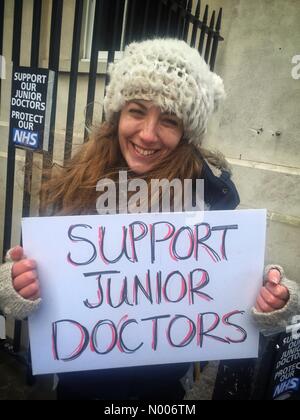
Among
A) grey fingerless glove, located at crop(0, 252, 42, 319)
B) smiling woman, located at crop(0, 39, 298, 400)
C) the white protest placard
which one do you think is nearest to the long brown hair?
smiling woman, located at crop(0, 39, 298, 400)

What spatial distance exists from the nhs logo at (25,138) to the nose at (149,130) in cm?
89

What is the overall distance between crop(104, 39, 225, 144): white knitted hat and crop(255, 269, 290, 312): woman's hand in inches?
27.3

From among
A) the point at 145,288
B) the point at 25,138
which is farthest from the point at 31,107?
the point at 145,288

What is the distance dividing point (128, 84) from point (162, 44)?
247 mm

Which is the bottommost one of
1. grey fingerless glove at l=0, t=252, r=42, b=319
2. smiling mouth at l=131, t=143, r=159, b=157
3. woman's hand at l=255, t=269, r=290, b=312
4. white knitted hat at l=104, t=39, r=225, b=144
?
grey fingerless glove at l=0, t=252, r=42, b=319

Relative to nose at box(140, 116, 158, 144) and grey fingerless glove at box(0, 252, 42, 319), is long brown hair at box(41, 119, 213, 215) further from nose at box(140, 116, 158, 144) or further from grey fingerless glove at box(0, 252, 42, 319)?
grey fingerless glove at box(0, 252, 42, 319)

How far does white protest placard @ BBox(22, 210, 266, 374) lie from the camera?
3.82 feet

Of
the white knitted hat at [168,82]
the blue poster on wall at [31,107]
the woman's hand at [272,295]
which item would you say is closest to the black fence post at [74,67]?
the blue poster on wall at [31,107]

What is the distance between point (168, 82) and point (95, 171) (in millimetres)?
507

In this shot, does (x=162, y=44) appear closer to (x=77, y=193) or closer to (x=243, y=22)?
(x=77, y=193)

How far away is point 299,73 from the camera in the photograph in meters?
3.07

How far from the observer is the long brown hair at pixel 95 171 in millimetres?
1408

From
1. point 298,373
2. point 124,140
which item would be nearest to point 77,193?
point 124,140

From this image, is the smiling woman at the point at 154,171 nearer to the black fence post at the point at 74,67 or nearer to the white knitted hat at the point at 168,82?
the white knitted hat at the point at 168,82
